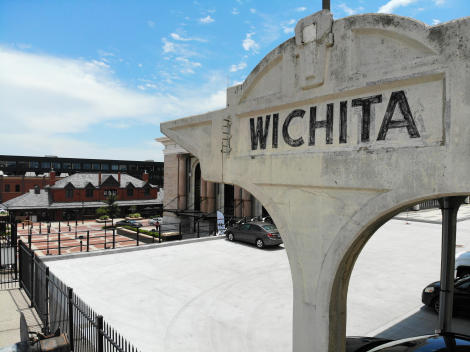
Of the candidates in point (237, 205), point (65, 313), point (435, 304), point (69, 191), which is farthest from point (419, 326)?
point (69, 191)

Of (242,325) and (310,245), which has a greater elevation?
(310,245)

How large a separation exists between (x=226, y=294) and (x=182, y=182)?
91.4ft

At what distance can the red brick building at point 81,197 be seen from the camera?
4941 cm

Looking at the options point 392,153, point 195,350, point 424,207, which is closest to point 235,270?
point 195,350

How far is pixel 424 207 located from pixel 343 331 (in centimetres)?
3927

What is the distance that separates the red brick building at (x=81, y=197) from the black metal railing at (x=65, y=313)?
42.0m

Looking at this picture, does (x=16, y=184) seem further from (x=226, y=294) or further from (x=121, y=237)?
(x=226, y=294)

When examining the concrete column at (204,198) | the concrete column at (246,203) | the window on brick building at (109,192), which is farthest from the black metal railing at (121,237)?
the window on brick building at (109,192)

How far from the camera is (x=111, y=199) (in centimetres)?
5234

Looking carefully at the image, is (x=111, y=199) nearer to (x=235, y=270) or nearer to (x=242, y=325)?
(x=235, y=270)

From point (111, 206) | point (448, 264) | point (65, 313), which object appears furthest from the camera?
point (111, 206)

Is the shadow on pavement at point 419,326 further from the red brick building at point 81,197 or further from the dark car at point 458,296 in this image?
the red brick building at point 81,197

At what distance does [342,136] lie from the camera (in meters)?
4.40

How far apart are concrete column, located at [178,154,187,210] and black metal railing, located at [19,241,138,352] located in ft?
82.4
